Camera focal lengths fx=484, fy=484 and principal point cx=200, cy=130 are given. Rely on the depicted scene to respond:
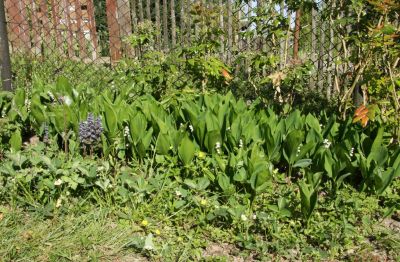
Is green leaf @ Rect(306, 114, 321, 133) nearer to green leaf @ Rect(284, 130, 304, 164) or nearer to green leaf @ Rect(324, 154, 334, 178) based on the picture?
green leaf @ Rect(284, 130, 304, 164)

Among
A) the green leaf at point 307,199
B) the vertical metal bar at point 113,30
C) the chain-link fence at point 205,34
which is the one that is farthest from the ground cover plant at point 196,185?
the vertical metal bar at point 113,30

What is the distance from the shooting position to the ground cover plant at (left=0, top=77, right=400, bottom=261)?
2.25m

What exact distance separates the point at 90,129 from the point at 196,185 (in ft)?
2.84

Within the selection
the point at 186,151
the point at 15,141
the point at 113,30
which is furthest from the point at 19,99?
the point at 113,30

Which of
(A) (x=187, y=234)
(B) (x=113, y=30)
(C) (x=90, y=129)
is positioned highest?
(B) (x=113, y=30)

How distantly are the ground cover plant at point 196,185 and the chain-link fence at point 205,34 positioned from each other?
2.60 feet

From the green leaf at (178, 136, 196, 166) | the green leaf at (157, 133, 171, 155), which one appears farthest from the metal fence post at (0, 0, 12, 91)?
the green leaf at (178, 136, 196, 166)

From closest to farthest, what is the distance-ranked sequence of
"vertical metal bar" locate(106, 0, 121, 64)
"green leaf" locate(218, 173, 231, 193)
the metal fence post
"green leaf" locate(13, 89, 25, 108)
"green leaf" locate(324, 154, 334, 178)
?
"green leaf" locate(218, 173, 231, 193) < "green leaf" locate(324, 154, 334, 178) < "green leaf" locate(13, 89, 25, 108) < the metal fence post < "vertical metal bar" locate(106, 0, 121, 64)

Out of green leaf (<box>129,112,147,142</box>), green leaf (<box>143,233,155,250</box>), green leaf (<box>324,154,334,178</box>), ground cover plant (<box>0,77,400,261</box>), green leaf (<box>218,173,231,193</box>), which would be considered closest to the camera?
green leaf (<box>143,233,155,250</box>)

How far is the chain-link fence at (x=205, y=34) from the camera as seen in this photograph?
3.80 meters

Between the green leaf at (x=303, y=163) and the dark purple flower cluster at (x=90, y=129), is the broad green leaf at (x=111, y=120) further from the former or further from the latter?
the green leaf at (x=303, y=163)

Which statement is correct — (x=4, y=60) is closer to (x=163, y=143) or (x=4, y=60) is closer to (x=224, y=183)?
(x=163, y=143)

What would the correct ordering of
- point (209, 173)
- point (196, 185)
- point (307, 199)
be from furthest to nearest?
point (209, 173)
point (196, 185)
point (307, 199)

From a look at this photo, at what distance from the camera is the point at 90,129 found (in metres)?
2.99
